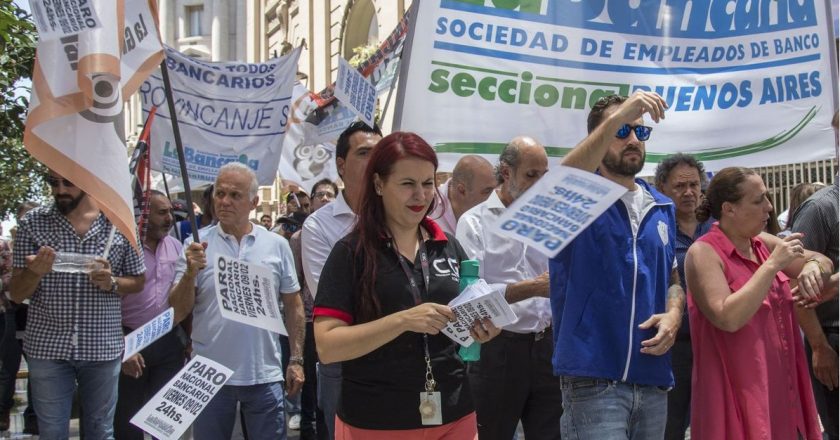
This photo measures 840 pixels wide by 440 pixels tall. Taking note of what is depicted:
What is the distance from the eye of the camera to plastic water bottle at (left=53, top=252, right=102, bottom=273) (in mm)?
5352

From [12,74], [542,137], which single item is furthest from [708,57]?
[12,74]

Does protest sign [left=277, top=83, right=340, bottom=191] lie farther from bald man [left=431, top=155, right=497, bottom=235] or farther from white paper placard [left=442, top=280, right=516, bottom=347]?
white paper placard [left=442, top=280, right=516, bottom=347]

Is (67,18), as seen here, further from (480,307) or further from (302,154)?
(302,154)

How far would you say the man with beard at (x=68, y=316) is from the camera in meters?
5.33

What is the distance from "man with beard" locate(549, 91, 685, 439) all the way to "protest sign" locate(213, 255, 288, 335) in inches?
61.8

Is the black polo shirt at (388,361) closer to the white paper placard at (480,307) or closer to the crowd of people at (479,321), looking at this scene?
the crowd of people at (479,321)

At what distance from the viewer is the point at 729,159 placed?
5.11m

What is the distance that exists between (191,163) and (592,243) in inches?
226

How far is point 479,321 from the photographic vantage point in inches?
122

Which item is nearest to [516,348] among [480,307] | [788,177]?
[480,307]

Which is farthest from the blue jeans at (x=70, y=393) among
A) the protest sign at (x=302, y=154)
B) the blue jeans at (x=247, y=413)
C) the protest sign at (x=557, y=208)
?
the protest sign at (x=302, y=154)

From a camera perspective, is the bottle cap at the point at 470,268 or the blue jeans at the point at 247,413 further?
the blue jeans at the point at 247,413

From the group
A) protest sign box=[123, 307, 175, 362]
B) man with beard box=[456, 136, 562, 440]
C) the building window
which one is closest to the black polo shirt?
man with beard box=[456, 136, 562, 440]

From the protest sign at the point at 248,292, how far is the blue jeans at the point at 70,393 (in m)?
1.34
